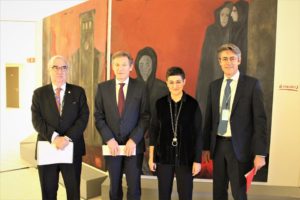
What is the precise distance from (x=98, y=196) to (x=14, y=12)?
5.35m

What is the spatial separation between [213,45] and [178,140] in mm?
1332

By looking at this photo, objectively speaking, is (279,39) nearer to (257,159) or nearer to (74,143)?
(257,159)

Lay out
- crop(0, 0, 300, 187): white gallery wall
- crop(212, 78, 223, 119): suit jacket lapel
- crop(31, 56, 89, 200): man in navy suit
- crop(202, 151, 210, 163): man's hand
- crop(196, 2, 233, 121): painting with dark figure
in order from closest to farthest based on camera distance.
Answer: crop(212, 78, 223, 119): suit jacket lapel
crop(31, 56, 89, 200): man in navy suit
crop(0, 0, 300, 187): white gallery wall
crop(196, 2, 233, 121): painting with dark figure
crop(202, 151, 210, 163): man's hand

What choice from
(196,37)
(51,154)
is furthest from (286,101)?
(51,154)

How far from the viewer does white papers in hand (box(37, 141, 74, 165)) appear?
90.4 inches

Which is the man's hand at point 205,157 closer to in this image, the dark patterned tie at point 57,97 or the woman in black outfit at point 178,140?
the woman in black outfit at point 178,140

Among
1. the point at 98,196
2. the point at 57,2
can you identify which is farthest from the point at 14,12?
the point at 98,196

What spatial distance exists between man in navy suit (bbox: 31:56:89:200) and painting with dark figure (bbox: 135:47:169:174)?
41.8 inches

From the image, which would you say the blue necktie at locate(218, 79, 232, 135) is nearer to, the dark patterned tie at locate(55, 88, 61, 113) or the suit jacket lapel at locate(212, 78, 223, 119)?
the suit jacket lapel at locate(212, 78, 223, 119)

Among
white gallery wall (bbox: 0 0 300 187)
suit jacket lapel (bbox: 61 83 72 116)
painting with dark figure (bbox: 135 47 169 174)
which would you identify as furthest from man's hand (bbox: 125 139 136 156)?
white gallery wall (bbox: 0 0 300 187)

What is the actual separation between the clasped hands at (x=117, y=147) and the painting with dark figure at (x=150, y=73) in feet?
3.22

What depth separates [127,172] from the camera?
2.40m

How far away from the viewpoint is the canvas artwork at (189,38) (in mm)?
3016

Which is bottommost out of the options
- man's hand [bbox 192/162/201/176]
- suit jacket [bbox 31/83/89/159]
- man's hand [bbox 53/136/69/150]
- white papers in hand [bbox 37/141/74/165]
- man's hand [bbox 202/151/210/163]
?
man's hand [bbox 202/151/210/163]
